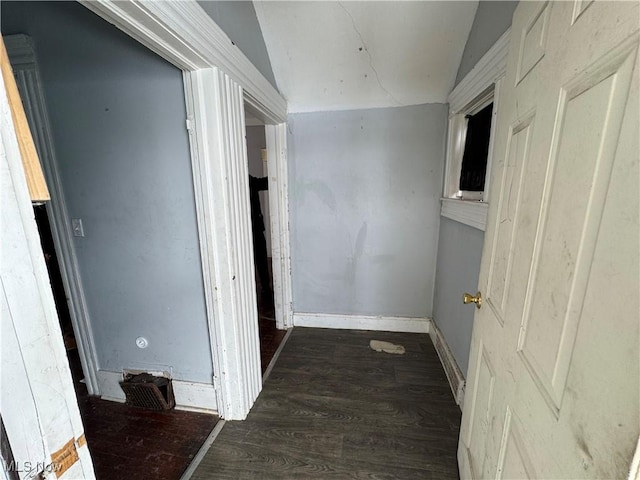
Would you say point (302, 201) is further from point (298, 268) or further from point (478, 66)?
point (478, 66)

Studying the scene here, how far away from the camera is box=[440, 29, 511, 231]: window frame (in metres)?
1.31

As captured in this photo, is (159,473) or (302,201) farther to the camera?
(302,201)

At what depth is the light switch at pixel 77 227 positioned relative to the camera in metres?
1.51

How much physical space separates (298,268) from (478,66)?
6.67ft

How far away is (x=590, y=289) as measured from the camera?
0.44 meters


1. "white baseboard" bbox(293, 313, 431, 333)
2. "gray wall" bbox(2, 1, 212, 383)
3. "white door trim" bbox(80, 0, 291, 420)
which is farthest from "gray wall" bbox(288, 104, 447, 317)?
"gray wall" bbox(2, 1, 212, 383)

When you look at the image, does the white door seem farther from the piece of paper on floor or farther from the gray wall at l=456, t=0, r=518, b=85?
the piece of paper on floor

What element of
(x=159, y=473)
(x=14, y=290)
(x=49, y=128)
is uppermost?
(x=49, y=128)

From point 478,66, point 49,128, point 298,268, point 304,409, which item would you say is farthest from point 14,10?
point 304,409

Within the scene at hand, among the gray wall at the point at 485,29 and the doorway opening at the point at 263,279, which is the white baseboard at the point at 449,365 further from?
the gray wall at the point at 485,29

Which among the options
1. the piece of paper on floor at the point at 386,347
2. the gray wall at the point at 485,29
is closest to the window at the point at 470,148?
the gray wall at the point at 485,29

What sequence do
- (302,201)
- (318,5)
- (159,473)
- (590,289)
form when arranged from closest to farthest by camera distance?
(590,289), (159,473), (318,5), (302,201)

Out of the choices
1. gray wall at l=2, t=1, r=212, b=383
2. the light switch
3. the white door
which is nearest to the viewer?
the white door

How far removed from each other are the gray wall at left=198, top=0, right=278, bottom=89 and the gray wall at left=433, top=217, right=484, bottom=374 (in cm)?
175
